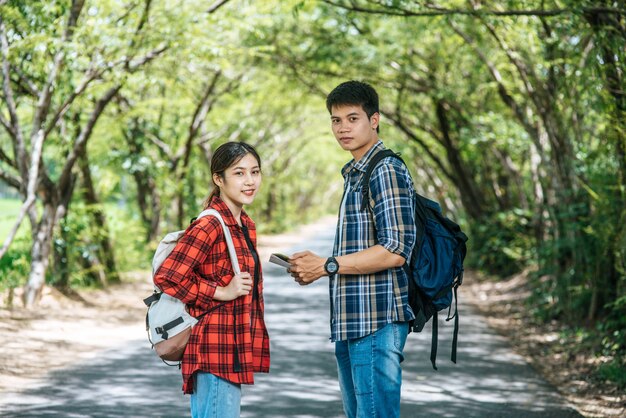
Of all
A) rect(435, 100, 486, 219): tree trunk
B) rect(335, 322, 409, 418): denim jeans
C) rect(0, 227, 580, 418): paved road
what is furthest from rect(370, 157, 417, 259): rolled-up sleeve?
rect(435, 100, 486, 219): tree trunk

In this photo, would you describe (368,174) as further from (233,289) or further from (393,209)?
(233,289)

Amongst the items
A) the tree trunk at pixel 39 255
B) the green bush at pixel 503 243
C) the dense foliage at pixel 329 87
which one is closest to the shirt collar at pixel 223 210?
the dense foliage at pixel 329 87

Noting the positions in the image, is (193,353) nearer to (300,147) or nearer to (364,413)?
(364,413)

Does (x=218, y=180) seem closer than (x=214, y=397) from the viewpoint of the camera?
No

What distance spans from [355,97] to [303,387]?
4.18m

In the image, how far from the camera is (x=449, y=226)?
3.70m

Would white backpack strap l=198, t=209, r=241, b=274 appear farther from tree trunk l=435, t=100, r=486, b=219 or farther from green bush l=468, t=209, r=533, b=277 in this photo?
tree trunk l=435, t=100, r=486, b=219

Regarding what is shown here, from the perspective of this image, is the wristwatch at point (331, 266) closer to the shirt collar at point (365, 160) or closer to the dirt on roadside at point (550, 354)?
the shirt collar at point (365, 160)

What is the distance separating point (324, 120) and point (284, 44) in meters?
21.0

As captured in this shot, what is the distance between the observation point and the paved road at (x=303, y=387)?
21.0 ft

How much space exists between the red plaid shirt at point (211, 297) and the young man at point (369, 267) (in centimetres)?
30

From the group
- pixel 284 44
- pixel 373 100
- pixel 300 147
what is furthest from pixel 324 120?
pixel 373 100

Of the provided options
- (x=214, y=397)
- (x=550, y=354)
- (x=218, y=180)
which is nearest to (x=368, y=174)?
(x=218, y=180)

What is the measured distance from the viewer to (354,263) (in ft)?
11.4
